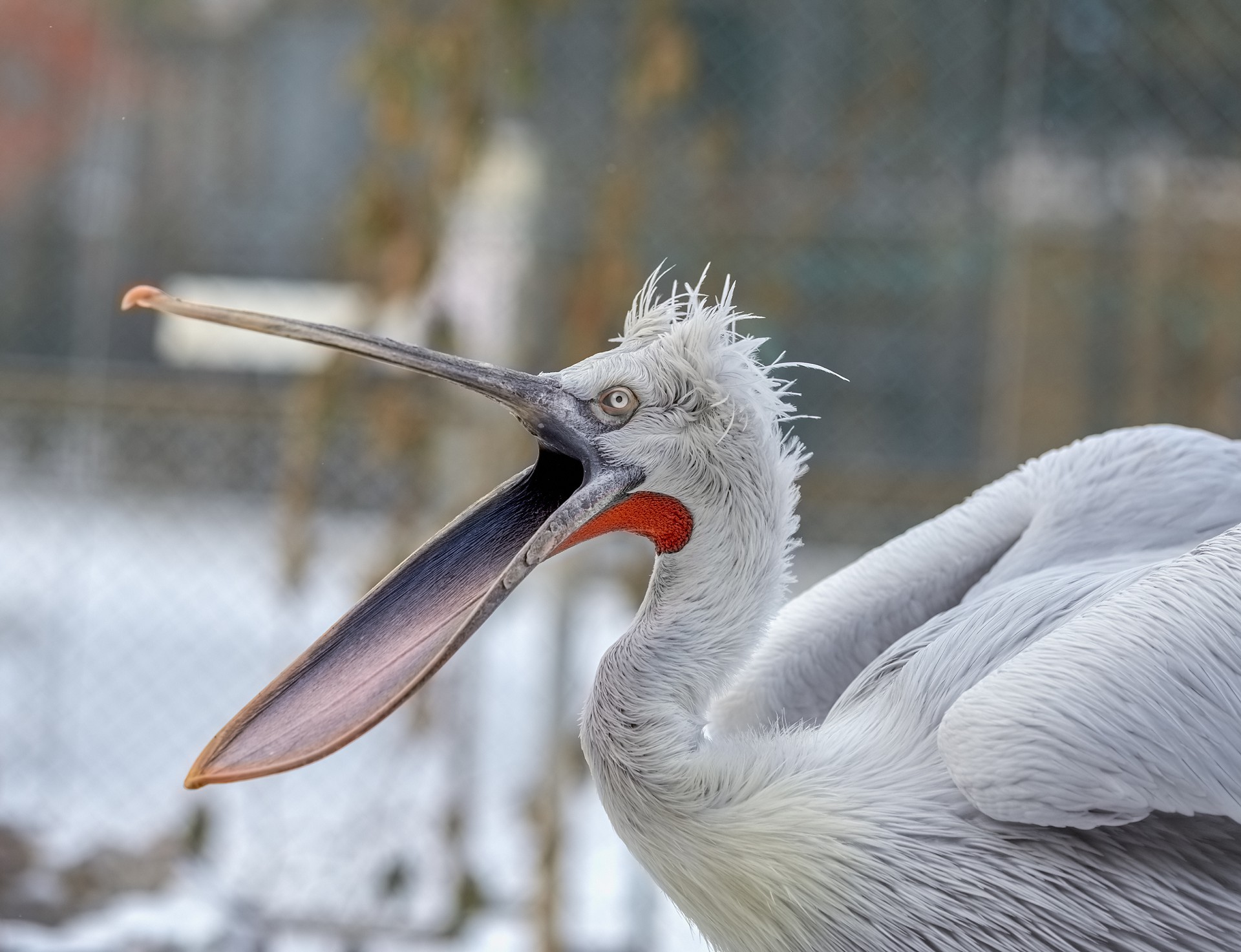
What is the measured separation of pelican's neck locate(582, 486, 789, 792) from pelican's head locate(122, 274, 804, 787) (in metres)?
0.01

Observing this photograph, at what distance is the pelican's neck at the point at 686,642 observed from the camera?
1054 mm

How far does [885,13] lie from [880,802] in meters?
1.82

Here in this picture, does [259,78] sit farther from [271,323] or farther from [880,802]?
[880,802]

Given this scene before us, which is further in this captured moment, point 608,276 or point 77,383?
point 77,383

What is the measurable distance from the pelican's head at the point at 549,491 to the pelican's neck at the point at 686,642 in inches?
0.5

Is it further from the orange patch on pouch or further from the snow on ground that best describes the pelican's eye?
the snow on ground

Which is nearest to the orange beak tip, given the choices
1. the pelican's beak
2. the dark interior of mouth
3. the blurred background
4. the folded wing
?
the pelican's beak

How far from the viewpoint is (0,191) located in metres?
2.64

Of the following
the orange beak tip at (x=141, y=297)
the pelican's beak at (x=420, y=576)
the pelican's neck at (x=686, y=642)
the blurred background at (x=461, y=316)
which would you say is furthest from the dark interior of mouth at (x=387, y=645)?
the blurred background at (x=461, y=316)

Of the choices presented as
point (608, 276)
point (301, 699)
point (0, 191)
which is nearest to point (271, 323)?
point (301, 699)

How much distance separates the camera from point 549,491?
1.07 metres

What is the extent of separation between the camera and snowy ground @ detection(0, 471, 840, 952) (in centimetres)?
244

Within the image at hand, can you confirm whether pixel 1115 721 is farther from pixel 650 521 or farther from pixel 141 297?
pixel 141 297

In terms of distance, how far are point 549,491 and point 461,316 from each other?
1.42 metres
